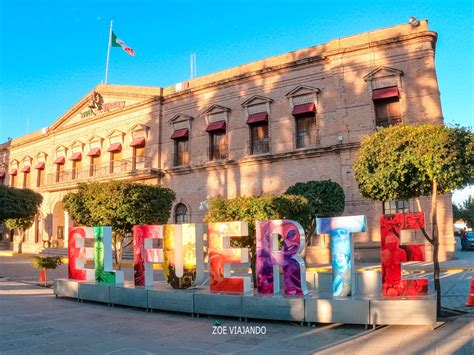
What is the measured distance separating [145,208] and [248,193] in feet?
32.7

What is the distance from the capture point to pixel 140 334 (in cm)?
716

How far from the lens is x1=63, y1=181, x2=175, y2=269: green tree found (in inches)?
510

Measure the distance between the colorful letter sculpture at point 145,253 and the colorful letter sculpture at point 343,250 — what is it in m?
4.15

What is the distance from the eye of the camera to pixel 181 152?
26219 mm

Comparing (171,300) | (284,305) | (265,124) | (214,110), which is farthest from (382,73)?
(171,300)

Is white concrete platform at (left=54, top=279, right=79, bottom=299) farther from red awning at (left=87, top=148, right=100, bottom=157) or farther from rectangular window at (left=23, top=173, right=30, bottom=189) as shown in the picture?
rectangular window at (left=23, top=173, right=30, bottom=189)

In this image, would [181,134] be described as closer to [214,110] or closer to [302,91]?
[214,110]

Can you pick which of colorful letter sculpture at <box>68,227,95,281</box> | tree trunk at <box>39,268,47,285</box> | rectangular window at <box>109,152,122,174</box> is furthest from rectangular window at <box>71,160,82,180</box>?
colorful letter sculpture at <box>68,227,95,281</box>

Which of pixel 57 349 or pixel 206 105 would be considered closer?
pixel 57 349

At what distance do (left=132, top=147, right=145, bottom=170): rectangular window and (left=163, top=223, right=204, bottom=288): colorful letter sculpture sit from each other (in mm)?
18410

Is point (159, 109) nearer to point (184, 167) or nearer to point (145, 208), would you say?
point (184, 167)

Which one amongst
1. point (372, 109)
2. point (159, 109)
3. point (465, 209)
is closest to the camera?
point (372, 109)

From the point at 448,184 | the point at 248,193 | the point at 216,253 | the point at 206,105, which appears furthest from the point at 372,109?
the point at 216,253

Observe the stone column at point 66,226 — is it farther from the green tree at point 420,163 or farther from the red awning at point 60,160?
the green tree at point 420,163
